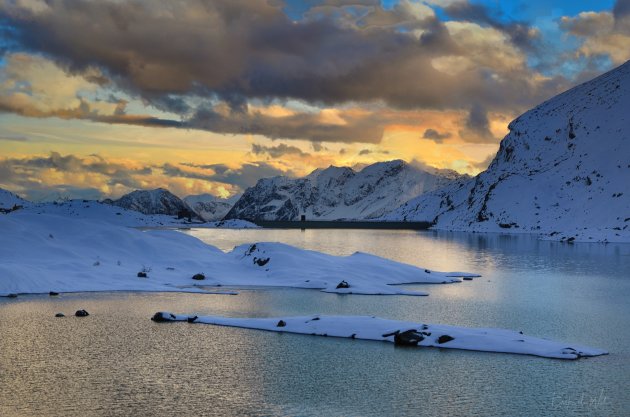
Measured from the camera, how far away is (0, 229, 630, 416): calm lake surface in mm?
25281

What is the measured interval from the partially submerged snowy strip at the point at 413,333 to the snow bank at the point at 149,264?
18711 millimetres

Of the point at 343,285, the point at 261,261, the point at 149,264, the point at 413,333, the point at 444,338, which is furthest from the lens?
the point at 261,261

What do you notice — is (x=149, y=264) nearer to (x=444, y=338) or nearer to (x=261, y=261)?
(x=261, y=261)

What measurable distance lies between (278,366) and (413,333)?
357 inches

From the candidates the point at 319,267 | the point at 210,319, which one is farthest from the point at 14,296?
the point at 319,267

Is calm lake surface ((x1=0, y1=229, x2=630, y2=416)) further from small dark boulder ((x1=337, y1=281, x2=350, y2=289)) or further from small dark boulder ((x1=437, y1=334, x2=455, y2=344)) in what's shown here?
small dark boulder ((x1=337, y1=281, x2=350, y2=289))

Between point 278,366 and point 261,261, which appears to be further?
point 261,261

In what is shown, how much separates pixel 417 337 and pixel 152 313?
63.0 ft

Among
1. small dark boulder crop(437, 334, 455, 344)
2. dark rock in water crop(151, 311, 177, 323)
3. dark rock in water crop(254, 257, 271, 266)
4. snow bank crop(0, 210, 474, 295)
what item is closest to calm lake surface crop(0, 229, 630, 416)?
dark rock in water crop(151, 311, 177, 323)

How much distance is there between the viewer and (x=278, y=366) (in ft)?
103

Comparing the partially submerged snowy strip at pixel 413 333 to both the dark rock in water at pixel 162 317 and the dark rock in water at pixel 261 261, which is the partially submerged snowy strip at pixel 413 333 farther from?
the dark rock in water at pixel 261 261

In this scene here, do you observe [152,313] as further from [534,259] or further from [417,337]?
[534,259]

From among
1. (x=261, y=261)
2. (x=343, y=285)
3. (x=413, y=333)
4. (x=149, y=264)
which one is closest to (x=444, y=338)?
(x=413, y=333)

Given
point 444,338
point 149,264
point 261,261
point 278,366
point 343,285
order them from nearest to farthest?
point 278,366
point 444,338
point 343,285
point 149,264
point 261,261
